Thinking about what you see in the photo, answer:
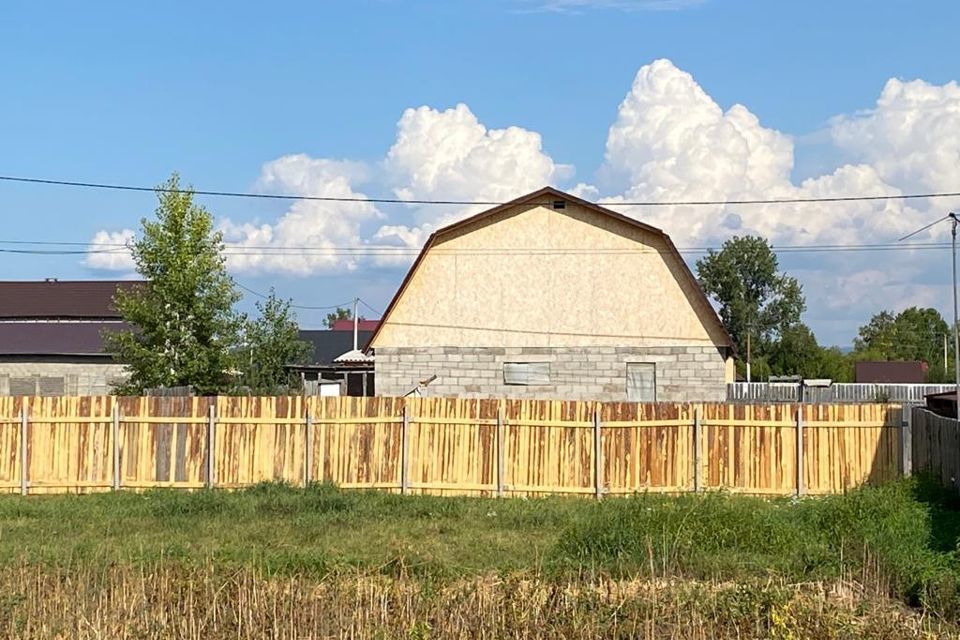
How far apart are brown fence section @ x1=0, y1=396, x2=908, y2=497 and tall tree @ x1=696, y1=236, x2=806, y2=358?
68.1 metres

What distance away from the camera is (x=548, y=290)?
3016 centimetres

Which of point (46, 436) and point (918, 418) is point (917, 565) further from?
point (46, 436)

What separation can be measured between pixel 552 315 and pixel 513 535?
15026 millimetres

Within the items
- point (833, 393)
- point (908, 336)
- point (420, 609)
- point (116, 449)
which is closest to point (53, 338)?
point (116, 449)

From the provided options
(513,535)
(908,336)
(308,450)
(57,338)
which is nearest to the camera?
(513,535)

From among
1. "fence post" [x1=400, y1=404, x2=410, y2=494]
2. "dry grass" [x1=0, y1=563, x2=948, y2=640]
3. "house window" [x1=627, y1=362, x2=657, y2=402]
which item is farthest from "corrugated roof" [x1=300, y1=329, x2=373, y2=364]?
"dry grass" [x1=0, y1=563, x2=948, y2=640]

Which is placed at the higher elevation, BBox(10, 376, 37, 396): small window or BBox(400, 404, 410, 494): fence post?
BBox(10, 376, 37, 396): small window

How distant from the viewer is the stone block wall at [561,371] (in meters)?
29.1

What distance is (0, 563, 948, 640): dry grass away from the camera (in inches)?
344

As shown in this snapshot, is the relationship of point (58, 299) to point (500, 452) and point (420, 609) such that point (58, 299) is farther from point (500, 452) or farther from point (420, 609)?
point (420, 609)

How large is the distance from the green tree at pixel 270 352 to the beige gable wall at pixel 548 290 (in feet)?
18.5

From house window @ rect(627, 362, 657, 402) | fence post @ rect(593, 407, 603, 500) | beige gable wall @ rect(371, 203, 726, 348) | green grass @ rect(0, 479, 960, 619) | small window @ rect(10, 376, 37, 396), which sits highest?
beige gable wall @ rect(371, 203, 726, 348)

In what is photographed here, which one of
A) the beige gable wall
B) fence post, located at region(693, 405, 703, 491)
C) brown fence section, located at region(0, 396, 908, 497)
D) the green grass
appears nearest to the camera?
the green grass

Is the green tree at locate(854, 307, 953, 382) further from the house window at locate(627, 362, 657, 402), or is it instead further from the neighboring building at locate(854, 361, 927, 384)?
the house window at locate(627, 362, 657, 402)
